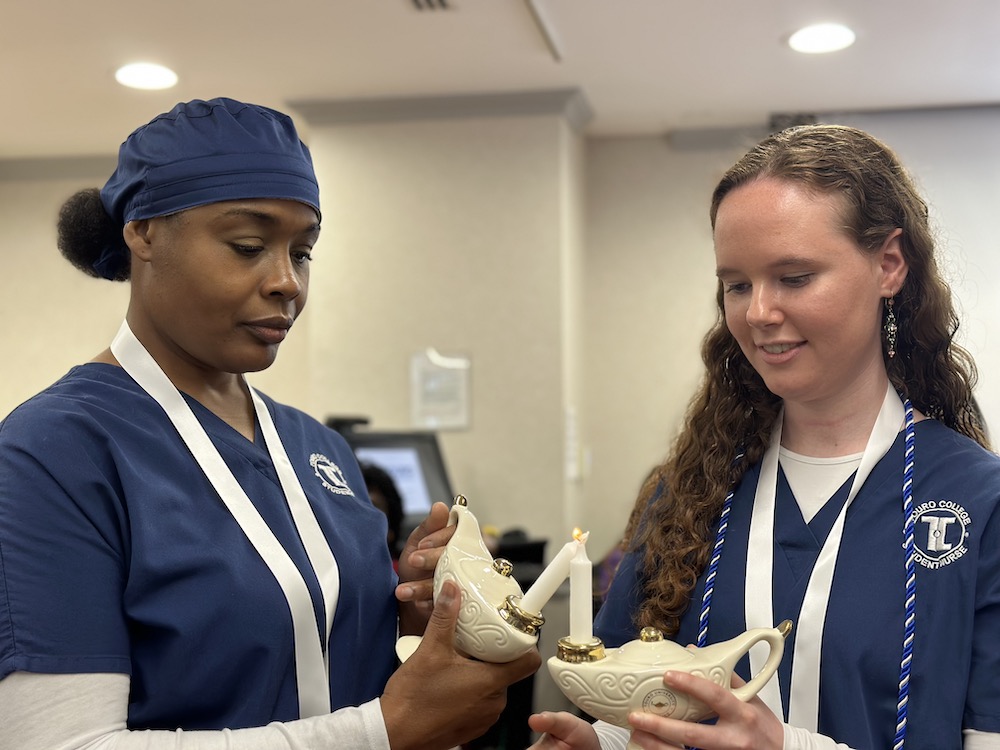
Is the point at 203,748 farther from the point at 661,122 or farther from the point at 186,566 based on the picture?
the point at 661,122

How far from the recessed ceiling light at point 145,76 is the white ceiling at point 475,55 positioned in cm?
4

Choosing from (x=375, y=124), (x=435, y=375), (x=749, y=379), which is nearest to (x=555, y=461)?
(x=435, y=375)

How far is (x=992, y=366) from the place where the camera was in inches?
125

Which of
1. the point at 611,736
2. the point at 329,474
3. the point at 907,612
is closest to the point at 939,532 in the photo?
the point at 907,612

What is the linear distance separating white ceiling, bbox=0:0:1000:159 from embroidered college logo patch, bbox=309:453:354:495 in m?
1.57

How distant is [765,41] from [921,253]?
2.41 meters

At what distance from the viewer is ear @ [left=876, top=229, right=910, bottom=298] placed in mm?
1314

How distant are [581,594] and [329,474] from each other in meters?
0.58

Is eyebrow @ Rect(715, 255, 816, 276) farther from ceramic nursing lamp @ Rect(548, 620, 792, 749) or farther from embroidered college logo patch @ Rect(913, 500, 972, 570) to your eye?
ceramic nursing lamp @ Rect(548, 620, 792, 749)

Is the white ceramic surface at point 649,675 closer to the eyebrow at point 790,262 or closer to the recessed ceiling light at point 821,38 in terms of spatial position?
the eyebrow at point 790,262

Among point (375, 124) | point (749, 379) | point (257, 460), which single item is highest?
point (375, 124)

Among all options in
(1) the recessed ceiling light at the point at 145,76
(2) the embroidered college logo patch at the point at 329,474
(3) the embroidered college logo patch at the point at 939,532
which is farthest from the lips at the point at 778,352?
(1) the recessed ceiling light at the point at 145,76

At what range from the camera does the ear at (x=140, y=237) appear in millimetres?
1219

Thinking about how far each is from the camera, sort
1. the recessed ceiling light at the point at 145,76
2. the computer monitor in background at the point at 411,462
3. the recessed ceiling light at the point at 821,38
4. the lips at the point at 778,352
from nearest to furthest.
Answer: the lips at the point at 778,352 < the recessed ceiling light at the point at 821,38 < the recessed ceiling light at the point at 145,76 < the computer monitor in background at the point at 411,462
